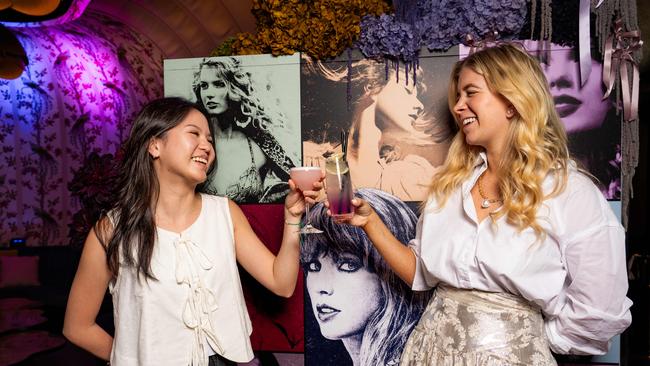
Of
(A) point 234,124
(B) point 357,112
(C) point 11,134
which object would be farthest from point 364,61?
(C) point 11,134

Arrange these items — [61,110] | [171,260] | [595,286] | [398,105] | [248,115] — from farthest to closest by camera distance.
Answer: [61,110] → [248,115] → [398,105] → [171,260] → [595,286]

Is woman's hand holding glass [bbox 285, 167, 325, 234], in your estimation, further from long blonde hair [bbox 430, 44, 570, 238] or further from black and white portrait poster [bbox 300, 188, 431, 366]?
long blonde hair [bbox 430, 44, 570, 238]

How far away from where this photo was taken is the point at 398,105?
7.70 feet

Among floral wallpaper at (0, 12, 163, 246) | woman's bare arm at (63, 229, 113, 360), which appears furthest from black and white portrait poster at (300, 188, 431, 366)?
floral wallpaper at (0, 12, 163, 246)

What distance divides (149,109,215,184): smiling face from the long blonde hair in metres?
1.12

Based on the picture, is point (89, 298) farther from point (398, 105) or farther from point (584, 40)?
point (584, 40)

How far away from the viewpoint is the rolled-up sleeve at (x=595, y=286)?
1698 mm

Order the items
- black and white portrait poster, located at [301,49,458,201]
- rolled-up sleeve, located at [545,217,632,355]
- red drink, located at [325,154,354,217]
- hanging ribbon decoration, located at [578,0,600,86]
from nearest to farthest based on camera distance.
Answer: rolled-up sleeve, located at [545,217,632,355], red drink, located at [325,154,354,217], hanging ribbon decoration, located at [578,0,600,86], black and white portrait poster, located at [301,49,458,201]

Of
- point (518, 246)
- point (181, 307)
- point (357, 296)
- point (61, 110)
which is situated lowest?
point (357, 296)

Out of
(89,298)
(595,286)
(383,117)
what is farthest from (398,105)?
(89,298)

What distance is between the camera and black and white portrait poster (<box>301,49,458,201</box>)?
2.32 metres

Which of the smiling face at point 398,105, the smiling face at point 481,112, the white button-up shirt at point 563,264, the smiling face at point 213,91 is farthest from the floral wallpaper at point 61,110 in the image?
the white button-up shirt at point 563,264

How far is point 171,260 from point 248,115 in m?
0.85

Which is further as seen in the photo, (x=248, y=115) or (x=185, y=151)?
(x=248, y=115)
